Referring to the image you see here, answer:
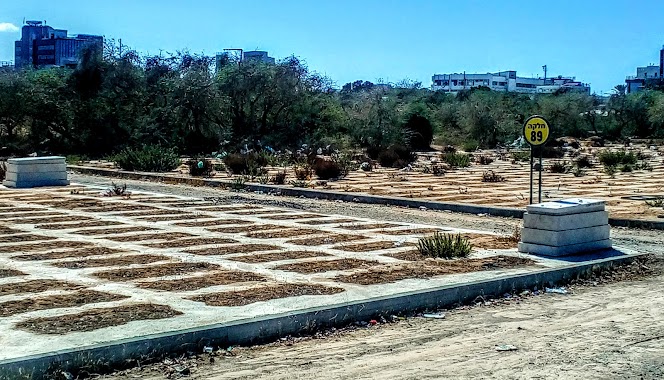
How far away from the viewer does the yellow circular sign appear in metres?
16.0

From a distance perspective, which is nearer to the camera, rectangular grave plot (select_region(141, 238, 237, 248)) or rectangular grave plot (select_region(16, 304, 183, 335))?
rectangular grave plot (select_region(16, 304, 183, 335))

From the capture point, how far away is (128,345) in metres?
7.12

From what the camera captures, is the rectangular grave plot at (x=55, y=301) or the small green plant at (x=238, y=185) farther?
the small green plant at (x=238, y=185)

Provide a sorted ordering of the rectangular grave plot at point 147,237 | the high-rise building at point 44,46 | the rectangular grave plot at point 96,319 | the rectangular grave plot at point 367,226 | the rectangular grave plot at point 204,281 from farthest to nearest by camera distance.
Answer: the high-rise building at point 44,46 < the rectangular grave plot at point 367,226 < the rectangular grave plot at point 147,237 < the rectangular grave plot at point 204,281 < the rectangular grave plot at point 96,319

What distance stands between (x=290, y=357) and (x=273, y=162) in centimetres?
2720

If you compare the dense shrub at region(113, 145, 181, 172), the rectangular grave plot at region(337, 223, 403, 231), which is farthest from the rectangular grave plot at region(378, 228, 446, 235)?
the dense shrub at region(113, 145, 181, 172)

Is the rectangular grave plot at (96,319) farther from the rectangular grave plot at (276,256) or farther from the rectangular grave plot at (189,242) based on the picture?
the rectangular grave plot at (189,242)

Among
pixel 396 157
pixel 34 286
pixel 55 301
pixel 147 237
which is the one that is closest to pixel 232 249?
pixel 147 237

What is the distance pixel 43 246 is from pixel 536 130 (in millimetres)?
8677

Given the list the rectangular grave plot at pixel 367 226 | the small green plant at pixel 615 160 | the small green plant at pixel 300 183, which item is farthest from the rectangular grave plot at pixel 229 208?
the small green plant at pixel 615 160

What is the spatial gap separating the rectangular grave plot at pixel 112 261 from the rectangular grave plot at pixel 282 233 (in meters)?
2.61

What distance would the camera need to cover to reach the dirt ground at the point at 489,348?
267 inches

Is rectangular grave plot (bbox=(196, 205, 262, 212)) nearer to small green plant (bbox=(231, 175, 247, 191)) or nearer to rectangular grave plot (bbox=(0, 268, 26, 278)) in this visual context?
small green plant (bbox=(231, 175, 247, 191))

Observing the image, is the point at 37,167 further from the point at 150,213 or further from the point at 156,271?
the point at 156,271
